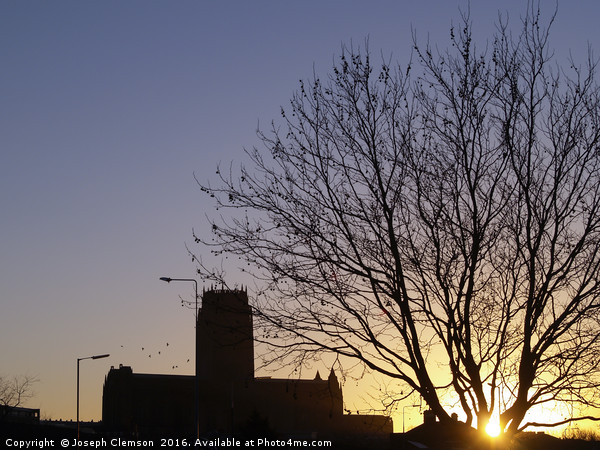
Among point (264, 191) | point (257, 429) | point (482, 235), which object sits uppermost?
point (264, 191)

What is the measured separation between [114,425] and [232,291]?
441ft

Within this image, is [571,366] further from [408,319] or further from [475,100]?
[475,100]

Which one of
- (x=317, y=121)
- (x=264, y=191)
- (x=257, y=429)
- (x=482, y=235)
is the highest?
(x=317, y=121)

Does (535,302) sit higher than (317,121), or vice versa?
(317,121)

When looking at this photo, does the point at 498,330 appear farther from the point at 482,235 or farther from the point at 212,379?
the point at 212,379

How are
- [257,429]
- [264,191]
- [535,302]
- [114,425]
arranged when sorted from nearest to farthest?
[535,302] → [264,191] → [257,429] → [114,425]

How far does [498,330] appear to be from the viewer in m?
12.1

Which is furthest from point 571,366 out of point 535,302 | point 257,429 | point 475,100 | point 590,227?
point 257,429

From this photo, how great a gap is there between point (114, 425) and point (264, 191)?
135 m

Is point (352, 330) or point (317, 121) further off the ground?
point (317, 121)

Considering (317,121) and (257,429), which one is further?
(257,429)

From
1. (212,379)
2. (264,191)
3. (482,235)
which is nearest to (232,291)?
(264,191)

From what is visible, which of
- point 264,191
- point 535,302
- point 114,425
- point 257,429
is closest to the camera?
point 535,302

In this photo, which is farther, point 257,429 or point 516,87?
point 257,429
